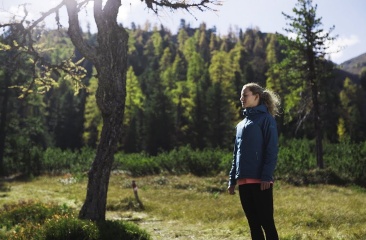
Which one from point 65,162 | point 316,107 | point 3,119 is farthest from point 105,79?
point 65,162

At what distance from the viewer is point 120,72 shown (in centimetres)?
790

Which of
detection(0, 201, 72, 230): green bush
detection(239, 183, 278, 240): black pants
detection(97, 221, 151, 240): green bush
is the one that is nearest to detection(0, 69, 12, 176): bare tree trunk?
detection(0, 201, 72, 230): green bush

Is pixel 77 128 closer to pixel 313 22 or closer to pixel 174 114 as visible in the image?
pixel 174 114

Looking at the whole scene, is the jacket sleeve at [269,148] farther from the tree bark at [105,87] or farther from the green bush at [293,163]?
the green bush at [293,163]

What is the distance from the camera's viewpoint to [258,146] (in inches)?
173

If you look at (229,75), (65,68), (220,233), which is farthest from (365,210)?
(229,75)

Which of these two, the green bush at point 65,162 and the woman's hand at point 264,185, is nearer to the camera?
the woman's hand at point 264,185

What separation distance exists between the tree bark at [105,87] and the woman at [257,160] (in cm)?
378

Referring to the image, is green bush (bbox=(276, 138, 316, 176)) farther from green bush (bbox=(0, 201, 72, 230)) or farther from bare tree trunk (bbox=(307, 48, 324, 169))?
green bush (bbox=(0, 201, 72, 230))

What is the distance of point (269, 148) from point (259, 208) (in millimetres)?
704

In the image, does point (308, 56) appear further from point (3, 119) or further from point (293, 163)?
point (3, 119)

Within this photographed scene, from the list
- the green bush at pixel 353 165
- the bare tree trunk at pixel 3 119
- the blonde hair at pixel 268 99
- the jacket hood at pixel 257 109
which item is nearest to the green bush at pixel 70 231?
the jacket hood at pixel 257 109

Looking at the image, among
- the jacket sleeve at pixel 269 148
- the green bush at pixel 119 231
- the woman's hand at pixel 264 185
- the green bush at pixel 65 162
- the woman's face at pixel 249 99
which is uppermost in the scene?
the woman's face at pixel 249 99

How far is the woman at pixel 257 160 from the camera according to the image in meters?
4.30
